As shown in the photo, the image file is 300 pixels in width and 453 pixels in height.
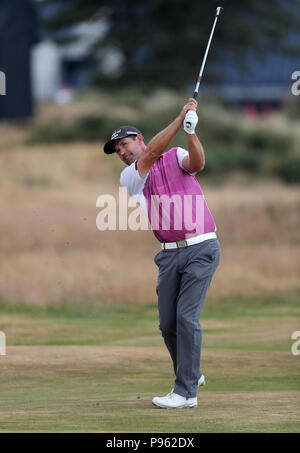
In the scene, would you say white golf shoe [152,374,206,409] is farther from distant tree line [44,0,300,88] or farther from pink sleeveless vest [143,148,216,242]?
distant tree line [44,0,300,88]

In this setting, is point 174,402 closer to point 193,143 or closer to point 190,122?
point 193,143

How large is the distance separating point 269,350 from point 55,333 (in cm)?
319

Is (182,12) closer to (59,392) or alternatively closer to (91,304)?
(91,304)

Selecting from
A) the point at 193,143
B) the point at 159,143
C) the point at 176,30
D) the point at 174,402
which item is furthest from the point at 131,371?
the point at 176,30

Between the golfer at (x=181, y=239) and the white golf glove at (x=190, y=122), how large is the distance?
137 millimetres

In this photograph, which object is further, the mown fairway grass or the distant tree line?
the distant tree line

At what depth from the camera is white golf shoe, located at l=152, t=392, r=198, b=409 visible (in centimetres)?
802

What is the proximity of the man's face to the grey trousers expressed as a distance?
0.80 meters

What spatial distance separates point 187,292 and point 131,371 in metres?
2.49

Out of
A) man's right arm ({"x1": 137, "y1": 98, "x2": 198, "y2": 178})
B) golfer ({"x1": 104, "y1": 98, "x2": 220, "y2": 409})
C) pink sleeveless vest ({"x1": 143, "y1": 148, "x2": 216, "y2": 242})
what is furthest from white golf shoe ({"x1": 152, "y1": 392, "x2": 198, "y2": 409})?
man's right arm ({"x1": 137, "y1": 98, "x2": 198, "y2": 178})

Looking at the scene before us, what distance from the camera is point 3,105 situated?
38.1 meters

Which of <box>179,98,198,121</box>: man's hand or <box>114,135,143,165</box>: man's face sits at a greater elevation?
<box>179,98,198,121</box>: man's hand

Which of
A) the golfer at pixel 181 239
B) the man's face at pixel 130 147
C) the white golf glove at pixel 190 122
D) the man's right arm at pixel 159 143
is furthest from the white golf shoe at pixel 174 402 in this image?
the white golf glove at pixel 190 122

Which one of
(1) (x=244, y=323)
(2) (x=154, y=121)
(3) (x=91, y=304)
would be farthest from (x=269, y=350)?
(2) (x=154, y=121)
